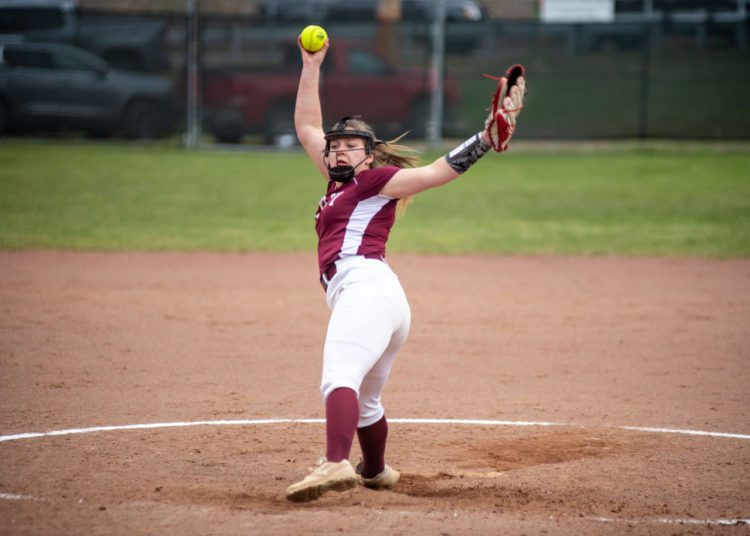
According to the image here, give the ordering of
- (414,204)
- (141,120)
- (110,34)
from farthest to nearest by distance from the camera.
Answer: (141,120) → (110,34) → (414,204)

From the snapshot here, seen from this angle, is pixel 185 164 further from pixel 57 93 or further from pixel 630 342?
pixel 630 342

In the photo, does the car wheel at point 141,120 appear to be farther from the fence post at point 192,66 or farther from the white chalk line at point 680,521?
the white chalk line at point 680,521

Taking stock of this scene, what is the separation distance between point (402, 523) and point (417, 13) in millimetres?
24091

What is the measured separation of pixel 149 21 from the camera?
2142 cm

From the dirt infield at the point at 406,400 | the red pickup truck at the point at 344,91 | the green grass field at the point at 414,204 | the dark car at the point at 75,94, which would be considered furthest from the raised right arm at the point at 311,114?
Answer: the dark car at the point at 75,94

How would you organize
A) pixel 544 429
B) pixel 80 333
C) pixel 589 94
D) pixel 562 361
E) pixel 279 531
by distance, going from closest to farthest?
pixel 279 531 → pixel 544 429 → pixel 562 361 → pixel 80 333 → pixel 589 94

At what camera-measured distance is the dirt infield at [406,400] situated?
4992 millimetres

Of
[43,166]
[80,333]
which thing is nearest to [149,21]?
[43,166]

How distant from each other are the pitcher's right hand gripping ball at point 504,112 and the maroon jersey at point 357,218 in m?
0.58

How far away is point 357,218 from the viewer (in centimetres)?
525

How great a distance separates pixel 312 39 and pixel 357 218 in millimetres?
1337

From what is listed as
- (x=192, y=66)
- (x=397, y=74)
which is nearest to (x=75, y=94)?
(x=192, y=66)

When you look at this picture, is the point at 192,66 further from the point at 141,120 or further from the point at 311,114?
the point at 311,114

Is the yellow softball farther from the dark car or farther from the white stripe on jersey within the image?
the dark car
